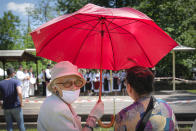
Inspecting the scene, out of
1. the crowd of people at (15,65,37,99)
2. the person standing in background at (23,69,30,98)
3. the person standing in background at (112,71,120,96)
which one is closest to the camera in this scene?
the crowd of people at (15,65,37,99)

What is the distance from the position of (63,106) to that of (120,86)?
14.8m

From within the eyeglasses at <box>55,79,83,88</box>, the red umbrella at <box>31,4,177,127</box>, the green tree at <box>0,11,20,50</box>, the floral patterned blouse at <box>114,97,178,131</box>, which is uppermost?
the green tree at <box>0,11,20,50</box>

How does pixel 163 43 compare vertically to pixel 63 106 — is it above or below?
above

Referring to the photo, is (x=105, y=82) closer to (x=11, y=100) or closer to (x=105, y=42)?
(x=11, y=100)

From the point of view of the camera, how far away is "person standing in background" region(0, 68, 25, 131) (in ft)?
16.9

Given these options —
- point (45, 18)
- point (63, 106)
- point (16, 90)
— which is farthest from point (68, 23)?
point (45, 18)

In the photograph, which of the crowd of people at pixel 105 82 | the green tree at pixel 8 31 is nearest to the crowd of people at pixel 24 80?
the crowd of people at pixel 105 82

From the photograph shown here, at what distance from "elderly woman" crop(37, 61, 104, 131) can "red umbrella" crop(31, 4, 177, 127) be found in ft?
2.63

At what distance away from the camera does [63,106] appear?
1.89 m

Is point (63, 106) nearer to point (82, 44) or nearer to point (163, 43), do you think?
point (82, 44)

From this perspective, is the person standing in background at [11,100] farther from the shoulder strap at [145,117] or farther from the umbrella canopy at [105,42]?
the shoulder strap at [145,117]

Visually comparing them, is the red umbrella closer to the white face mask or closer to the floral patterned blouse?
the white face mask

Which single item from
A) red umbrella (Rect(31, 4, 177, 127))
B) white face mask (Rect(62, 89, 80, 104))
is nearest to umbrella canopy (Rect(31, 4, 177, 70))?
red umbrella (Rect(31, 4, 177, 127))

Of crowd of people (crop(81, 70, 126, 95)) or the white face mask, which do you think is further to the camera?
crowd of people (crop(81, 70, 126, 95))
